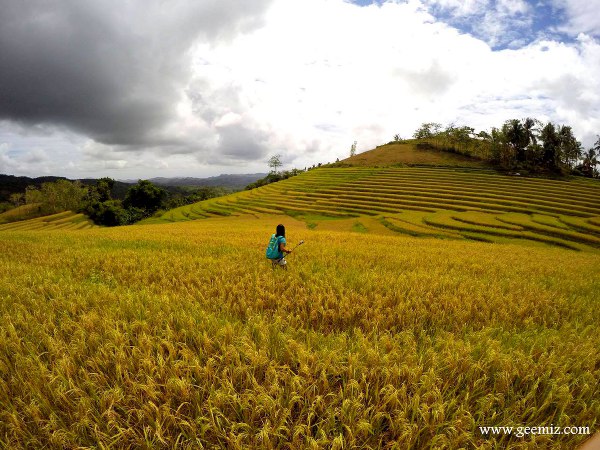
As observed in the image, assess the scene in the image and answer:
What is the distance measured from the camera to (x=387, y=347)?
320cm

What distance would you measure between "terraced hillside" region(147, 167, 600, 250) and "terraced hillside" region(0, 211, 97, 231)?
92.1 ft

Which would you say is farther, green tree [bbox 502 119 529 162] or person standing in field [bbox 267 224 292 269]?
green tree [bbox 502 119 529 162]

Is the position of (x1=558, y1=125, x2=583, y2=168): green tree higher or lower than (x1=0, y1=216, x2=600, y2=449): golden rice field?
higher

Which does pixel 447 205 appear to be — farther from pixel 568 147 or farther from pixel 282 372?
pixel 568 147

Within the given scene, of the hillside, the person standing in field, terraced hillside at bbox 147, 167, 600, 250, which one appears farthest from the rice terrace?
the hillside

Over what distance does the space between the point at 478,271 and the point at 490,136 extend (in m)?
76.2

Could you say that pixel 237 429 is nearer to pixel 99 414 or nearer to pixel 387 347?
pixel 99 414

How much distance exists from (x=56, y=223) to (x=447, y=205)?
249 feet

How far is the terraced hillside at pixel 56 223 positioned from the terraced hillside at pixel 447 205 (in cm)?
2806

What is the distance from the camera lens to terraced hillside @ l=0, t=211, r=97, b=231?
55.9 meters

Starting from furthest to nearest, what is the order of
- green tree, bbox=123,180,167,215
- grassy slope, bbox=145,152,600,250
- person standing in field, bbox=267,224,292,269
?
green tree, bbox=123,180,167,215, grassy slope, bbox=145,152,600,250, person standing in field, bbox=267,224,292,269

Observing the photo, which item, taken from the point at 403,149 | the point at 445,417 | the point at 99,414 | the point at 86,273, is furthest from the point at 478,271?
the point at 403,149

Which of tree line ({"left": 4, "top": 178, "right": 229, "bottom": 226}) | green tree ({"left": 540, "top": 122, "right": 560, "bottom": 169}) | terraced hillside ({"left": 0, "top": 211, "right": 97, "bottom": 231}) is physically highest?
green tree ({"left": 540, "top": 122, "right": 560, "bottom": 169})

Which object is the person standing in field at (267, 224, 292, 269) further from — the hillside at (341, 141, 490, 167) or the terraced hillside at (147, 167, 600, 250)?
the hillside at (341, 141, 490, 167)
